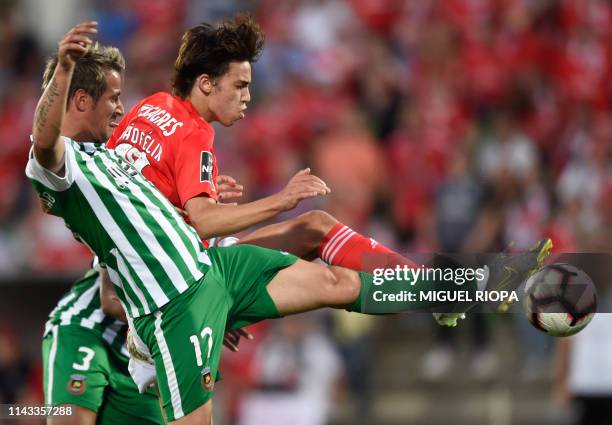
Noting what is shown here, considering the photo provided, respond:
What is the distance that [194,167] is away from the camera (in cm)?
537

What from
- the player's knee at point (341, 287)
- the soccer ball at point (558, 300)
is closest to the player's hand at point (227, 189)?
the player's knee at point (341, 287)

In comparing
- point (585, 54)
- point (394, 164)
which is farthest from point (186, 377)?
point (585, 54)

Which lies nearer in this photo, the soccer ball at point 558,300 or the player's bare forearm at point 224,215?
the player's bare forearm at point 224,215

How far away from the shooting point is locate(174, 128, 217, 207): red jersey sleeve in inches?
210

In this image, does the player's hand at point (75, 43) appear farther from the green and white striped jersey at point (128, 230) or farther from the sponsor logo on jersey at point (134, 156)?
the sponsor logo on jersey at point (134, 156)

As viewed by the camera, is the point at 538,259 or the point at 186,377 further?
the point at 538,259

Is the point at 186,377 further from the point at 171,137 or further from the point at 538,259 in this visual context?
the point at 538,259

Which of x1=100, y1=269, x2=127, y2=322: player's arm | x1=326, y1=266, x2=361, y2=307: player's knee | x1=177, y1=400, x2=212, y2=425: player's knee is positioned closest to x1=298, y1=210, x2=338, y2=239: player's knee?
x1=326, y1=266, x2=361, y2=307: player's knee

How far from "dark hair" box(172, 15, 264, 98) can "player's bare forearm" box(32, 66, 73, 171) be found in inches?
44.0

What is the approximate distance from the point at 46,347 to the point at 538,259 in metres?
2.53

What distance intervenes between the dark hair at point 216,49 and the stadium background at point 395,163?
397cm

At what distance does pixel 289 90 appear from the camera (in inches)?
459

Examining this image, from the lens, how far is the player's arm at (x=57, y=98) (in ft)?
15.3

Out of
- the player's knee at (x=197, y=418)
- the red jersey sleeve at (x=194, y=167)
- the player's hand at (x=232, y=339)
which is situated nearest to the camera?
the player's knee at (x=197, y=418)
